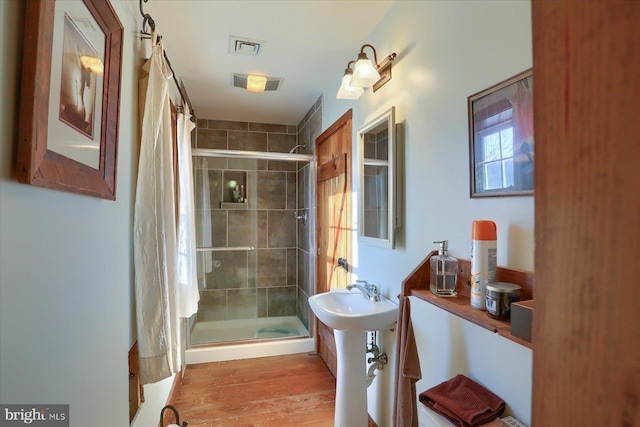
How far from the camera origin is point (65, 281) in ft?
2.44

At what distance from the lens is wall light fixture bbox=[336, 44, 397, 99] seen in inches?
61.2

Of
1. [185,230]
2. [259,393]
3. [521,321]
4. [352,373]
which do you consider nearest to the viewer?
[521,321]

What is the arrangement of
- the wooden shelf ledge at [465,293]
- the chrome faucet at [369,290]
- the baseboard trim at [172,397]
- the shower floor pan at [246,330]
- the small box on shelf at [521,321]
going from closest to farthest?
the small box on shelf at [521,321] → the wooden shelf ledge at [465,293] → the chrome faucet at [369,290] → the baseboard trim at [172,397] → the shower floor pan at [246,330]

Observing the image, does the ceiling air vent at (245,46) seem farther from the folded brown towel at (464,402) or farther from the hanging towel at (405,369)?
the folded brown towel at (464,402)

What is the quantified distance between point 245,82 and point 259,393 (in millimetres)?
2540

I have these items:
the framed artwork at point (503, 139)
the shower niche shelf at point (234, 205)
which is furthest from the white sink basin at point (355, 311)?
the shower niche shelf at point (234, 205)

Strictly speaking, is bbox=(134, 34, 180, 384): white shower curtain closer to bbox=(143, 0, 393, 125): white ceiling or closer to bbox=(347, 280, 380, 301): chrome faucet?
bbox=(143, 0, 393, 125): white ceiling

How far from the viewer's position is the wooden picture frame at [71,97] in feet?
1.84

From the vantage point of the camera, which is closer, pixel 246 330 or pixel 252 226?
pixel 246 330

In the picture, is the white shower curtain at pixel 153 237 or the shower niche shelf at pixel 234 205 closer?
the white shower curtain at pixel 153 237

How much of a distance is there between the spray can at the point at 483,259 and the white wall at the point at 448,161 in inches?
2.4

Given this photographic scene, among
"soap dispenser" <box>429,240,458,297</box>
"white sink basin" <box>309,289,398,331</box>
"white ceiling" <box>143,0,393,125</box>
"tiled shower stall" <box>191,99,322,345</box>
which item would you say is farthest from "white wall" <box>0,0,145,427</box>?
"tiled shower stall" <box>191,99,322,345</box>

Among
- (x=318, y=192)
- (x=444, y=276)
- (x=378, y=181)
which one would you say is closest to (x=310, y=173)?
(x=318, y=192)

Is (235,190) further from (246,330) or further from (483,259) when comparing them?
(483,259)
